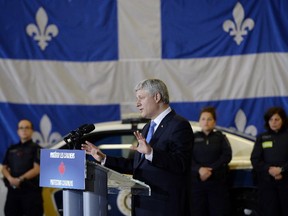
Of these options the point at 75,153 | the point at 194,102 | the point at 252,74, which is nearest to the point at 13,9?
the point at 194,102

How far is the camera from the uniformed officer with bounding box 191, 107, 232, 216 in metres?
7.07

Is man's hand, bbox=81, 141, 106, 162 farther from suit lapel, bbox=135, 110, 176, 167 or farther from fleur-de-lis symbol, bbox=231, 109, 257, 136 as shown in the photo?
fleur-de-lis symbol, bbox=231, 109, 257, 136

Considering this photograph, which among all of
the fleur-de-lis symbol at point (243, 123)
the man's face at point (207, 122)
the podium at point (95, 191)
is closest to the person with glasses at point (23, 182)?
the man's face at point (207, 122)

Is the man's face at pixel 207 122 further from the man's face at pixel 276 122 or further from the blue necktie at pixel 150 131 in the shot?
the blue necktie at pixel 150 131

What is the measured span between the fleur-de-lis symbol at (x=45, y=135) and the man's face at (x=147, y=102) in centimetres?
602

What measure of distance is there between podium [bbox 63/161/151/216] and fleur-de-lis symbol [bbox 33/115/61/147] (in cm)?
621

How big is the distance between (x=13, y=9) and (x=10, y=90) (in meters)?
1.27

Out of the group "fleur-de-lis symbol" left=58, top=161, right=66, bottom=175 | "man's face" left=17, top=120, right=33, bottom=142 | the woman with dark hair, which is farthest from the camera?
"man's face" left=17, top=120, right=33, bottom=142

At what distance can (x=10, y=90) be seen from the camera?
9758 millimetres

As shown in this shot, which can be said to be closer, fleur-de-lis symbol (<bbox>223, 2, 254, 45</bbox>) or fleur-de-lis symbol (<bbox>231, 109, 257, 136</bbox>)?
fleur-de-lis symbol (<bbox>231, 109, 257, 136</bbox>)

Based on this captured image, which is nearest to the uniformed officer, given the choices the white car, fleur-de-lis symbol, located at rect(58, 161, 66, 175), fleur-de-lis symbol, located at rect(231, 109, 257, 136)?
the white car

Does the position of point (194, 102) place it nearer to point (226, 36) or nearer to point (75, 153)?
point (226, 36)

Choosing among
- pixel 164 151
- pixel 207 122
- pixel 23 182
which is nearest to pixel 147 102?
pixel 164 151

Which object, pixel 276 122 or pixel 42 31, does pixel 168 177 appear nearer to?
pixel 276 122
